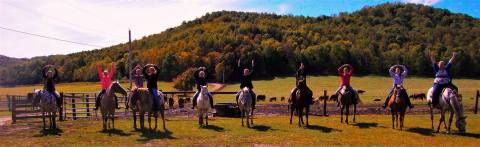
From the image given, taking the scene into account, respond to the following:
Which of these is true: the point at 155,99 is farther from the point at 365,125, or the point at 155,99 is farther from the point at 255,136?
the point at 365,125

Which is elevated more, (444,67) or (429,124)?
(444,67)

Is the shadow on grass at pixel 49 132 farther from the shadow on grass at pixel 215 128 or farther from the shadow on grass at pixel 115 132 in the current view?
the shadow on grass at pixel 215 128

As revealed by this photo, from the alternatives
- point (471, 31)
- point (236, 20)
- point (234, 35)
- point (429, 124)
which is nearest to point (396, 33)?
point (471, 31)

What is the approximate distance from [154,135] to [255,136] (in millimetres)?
3603

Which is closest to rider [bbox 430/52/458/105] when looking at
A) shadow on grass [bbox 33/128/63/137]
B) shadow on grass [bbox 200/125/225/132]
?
shadow on grass [bbox 200/125/225/132]

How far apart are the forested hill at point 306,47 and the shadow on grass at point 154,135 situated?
70.1 m

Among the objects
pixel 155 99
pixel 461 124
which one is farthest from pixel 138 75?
pixel 461 124

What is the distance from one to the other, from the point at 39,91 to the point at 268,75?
274ft

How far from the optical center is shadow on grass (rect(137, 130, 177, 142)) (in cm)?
1514

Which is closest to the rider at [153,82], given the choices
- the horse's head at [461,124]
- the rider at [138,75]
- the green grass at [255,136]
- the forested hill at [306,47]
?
the rider at [138,75]

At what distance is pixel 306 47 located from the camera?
117 m

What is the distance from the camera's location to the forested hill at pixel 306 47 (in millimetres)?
98188

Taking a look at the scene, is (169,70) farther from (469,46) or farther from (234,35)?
(469,46)

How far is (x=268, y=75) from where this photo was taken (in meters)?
100
